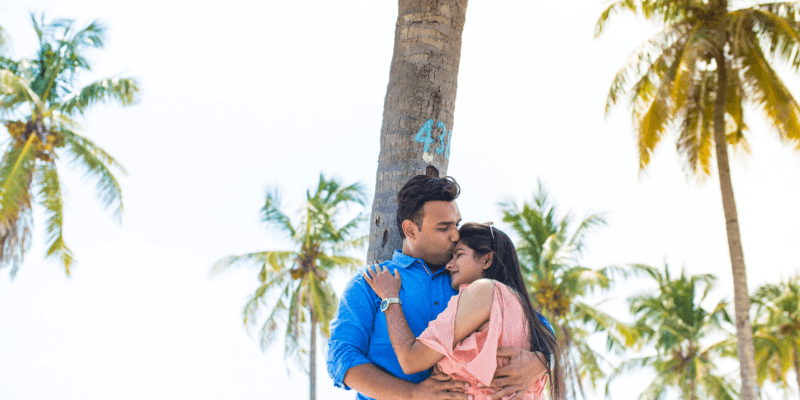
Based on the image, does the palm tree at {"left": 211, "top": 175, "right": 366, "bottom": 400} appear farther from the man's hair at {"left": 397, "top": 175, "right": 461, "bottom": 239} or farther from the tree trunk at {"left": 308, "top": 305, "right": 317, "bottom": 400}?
the man's hair at {"left": 397, "top": 175, "right": 461, "bottom": 239}

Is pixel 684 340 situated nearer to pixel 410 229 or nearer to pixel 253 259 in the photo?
pixel 253 259

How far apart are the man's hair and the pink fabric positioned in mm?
612

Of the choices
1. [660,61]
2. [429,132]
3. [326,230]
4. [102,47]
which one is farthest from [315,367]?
[429,132]

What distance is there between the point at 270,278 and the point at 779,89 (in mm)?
18798

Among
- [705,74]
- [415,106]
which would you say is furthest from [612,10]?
[415,106]

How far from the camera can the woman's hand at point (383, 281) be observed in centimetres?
293

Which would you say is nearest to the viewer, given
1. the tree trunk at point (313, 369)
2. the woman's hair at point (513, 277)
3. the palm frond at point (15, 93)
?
the woman's hair at point (513, 277)

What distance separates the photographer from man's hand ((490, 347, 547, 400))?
2742 mm

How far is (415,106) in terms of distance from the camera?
149 inches

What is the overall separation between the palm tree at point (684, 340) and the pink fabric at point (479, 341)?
2949 centimetres

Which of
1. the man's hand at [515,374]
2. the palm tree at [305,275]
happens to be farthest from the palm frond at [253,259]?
the man's hand at [515,374]

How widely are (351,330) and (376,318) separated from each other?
136 mm

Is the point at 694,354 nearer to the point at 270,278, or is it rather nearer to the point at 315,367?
the point at 315,367

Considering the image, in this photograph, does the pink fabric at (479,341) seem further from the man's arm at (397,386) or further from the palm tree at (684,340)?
the palm tree at (684,340)
